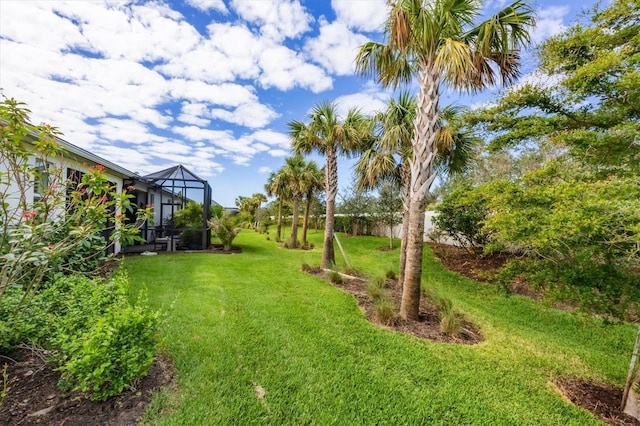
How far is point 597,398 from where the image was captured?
2.90 meters

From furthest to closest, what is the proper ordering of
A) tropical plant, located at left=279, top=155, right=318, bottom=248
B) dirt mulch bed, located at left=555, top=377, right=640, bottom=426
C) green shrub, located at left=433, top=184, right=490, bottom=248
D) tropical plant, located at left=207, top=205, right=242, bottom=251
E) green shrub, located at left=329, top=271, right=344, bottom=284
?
tropical plant, located at left=279, top=155, right=318, bottom=248 → tropical plant, located at left=207, top=205, right=242, bottom=251 → green shrub, located at left=433, top=184, right=490, bottom=248 → green shrub, located at left=329, top=271, right=344, bottom=284 → dirt mulch bed, located at left=555, top=377, right=640, bottom=426

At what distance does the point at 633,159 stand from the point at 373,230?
48.5ft

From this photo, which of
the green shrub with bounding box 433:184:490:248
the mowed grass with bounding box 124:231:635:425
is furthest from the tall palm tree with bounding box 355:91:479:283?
the mowed grass with bounding box 124:231:635:425

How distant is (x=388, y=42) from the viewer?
4902 millimetres

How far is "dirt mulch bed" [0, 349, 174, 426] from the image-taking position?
2.04 m

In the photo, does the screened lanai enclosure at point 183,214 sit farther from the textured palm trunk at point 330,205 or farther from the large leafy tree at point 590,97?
the large leafy tree at point 590,97

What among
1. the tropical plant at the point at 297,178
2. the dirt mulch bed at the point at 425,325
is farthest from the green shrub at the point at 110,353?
the tropical plant at the point at 297,178

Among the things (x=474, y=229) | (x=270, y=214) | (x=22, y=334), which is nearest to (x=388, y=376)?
(x=22, y=334)

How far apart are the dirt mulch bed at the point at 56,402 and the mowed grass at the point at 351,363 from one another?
0.19 metres

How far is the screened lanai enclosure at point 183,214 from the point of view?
11812mm

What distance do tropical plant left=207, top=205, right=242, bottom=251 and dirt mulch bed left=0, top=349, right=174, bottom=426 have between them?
9.63 metres

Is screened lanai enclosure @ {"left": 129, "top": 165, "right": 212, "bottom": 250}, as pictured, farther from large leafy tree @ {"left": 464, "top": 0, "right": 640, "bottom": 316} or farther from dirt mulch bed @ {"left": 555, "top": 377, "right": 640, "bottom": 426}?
dirt mulch bed @ {"left": 555, "top": 377, "right": 640, "bottom": 426}

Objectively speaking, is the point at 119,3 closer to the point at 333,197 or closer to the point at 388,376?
the point at 333,197

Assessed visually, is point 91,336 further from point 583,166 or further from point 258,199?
point 258,199
